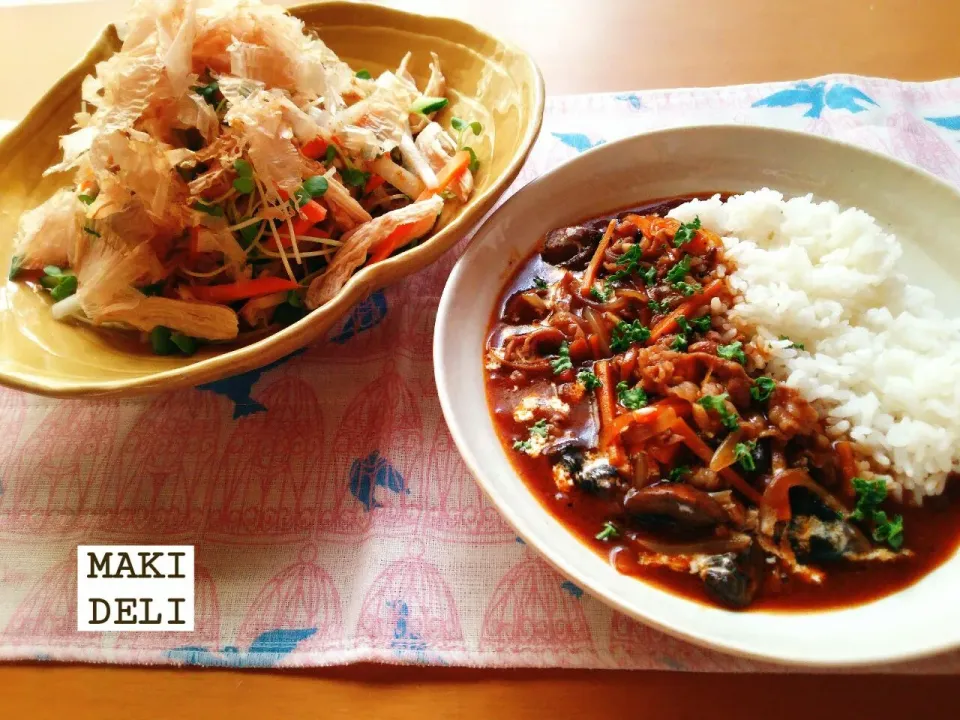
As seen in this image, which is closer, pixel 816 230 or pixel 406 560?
pixel 406 560

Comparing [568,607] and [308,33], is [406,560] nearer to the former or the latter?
[568,607]

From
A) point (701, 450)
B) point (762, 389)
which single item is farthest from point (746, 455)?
point (762, 389)

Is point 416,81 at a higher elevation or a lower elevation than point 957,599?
higher

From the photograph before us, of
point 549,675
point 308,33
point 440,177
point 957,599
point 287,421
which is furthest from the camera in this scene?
point 308,33

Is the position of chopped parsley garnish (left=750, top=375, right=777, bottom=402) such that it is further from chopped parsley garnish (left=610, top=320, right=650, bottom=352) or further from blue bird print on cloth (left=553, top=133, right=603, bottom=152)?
blue bird print on cloth (left=553, top=133, right=603, bottom=152)

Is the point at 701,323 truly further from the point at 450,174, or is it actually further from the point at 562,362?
the point at 450,174

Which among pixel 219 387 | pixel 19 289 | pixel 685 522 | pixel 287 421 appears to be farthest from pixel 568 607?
pixel 19 289

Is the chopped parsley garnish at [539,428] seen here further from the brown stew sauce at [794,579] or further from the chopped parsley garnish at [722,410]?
the chopped parsley garnish at [722,410]
